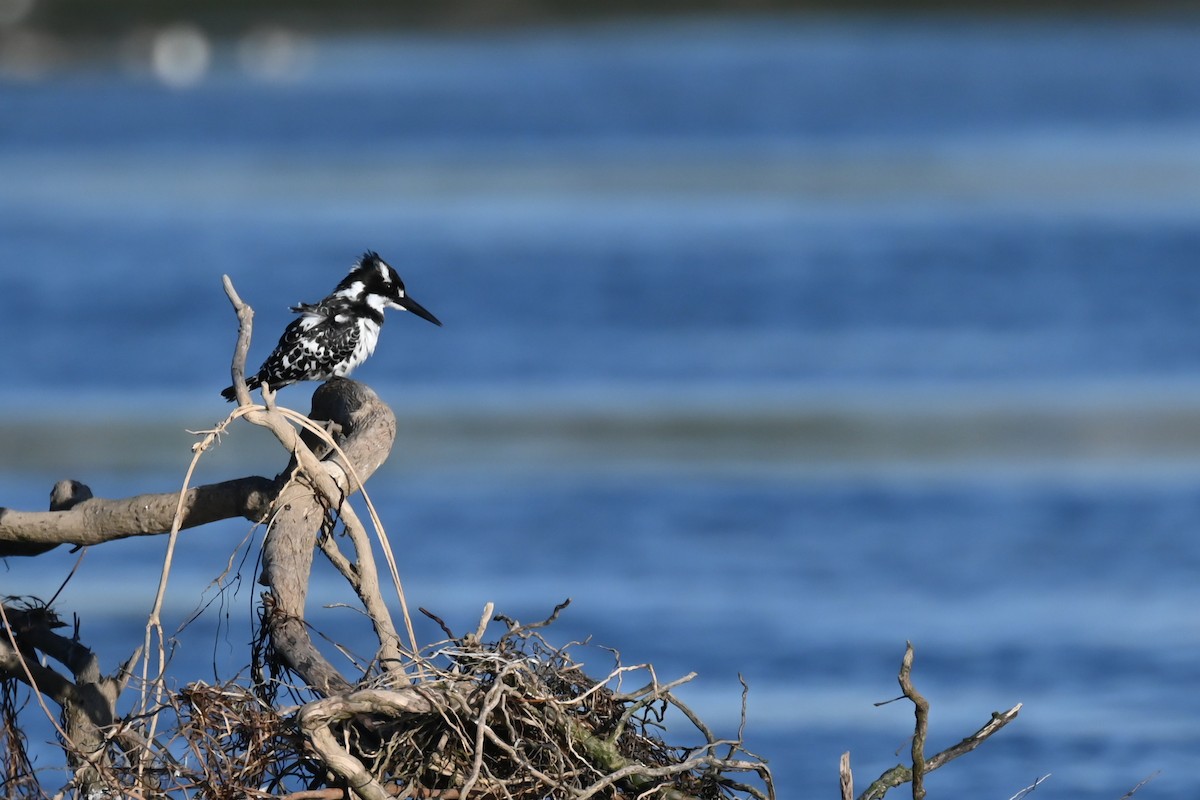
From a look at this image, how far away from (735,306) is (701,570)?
8154 millimetres

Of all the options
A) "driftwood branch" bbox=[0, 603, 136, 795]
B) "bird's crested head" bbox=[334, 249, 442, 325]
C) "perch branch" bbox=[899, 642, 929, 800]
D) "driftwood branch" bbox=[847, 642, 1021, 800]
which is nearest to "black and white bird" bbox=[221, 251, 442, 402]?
"bird's crested head" bbox=[334, 249, 442, 325]

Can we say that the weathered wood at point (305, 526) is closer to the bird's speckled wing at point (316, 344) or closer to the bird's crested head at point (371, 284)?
the bird's speckled wing at point (316, 344)

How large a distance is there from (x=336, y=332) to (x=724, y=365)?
34.4ft

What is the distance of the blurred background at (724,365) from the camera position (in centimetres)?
1024

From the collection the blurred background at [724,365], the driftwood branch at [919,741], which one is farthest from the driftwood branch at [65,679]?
the driftwood branch at [919,741]

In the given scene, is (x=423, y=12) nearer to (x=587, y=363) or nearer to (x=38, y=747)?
(x=587, y=363)

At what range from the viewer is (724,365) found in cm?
1761

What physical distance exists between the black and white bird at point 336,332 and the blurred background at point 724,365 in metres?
1.66

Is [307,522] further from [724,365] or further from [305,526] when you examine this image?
[724,365]

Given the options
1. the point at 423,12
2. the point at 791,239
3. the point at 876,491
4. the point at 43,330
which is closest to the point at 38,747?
the point at 876,491

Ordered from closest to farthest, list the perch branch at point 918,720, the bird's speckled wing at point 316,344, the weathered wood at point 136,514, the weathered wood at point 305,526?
the perch branch at point 918,720 → the weathered wood at point 305,526 → the weathered wood at point 136,514 → the bird's speckled wing at point 316,344

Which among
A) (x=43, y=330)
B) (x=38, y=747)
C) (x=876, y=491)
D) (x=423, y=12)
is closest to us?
(x=38, y=747)

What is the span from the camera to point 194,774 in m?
4.96

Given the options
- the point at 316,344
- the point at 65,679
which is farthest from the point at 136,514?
the point at 316,344
